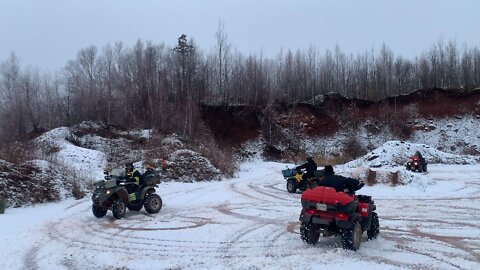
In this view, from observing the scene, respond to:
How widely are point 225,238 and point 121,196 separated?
4.28m

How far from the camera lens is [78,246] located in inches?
363

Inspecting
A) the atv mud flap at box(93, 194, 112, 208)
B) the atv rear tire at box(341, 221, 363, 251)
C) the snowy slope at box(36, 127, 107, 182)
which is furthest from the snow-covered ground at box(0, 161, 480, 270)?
the snowy slope at box(36, 127, 107, 182)

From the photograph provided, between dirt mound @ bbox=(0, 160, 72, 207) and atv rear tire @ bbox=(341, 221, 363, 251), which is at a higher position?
dirt mound @ bbox=(0, 160, 72, 207)

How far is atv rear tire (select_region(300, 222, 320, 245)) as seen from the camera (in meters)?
8.77

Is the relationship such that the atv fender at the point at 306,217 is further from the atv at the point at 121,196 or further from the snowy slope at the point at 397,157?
the snowy slope at the point at 397,157

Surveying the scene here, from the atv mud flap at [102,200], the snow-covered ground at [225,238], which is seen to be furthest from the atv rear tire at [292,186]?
the atv mud flap at [102,200]

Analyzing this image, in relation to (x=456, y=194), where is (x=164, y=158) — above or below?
above

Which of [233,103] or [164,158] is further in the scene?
[233,103]

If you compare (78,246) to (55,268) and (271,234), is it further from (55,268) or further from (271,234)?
(271,234)

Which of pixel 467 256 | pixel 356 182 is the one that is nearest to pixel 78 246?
pixel 356 182

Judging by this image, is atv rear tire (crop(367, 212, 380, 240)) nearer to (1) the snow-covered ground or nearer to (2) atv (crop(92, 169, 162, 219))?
(1) the snow-covered ground

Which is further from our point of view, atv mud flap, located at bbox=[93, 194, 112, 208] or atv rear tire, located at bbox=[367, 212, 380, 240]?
atv mud flap, located at bbox=[93, 194, 112, 208]

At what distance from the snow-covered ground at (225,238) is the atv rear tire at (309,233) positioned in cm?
18

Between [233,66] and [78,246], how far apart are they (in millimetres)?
52108
